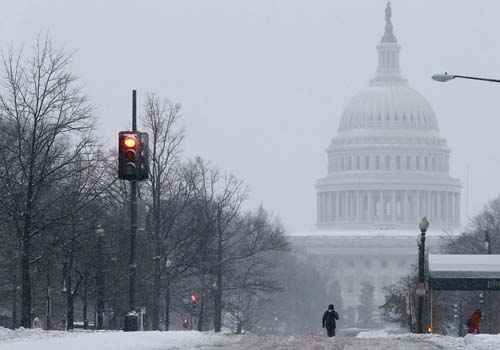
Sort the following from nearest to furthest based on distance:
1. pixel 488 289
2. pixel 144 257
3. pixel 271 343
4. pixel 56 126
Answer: pixel 271 343, pixel 56 126, pixel 488 289, pixel 144 257

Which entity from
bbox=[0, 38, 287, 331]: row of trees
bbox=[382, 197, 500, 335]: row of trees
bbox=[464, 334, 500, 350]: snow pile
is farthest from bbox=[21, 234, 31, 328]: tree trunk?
bbox=[464, 334, 500, 350]: snow pile

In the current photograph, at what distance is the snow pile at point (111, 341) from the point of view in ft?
127

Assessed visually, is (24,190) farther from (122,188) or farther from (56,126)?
(122,188)

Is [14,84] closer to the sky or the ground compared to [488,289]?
closer to the sky

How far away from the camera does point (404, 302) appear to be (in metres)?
110

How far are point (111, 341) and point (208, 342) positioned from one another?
4300mm

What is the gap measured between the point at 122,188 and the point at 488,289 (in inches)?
579

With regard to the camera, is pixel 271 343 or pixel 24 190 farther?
pixel 24 190

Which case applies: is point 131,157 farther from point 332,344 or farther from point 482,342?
point 482,342

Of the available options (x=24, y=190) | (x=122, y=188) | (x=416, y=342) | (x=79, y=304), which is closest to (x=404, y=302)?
(x=79, y=304)

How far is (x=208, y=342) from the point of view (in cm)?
4538

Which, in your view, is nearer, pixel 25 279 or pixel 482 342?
pixel 482 342

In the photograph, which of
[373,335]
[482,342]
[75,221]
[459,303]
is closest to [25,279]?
[75,221]

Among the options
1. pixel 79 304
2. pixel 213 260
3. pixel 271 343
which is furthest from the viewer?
pixel 79 304
